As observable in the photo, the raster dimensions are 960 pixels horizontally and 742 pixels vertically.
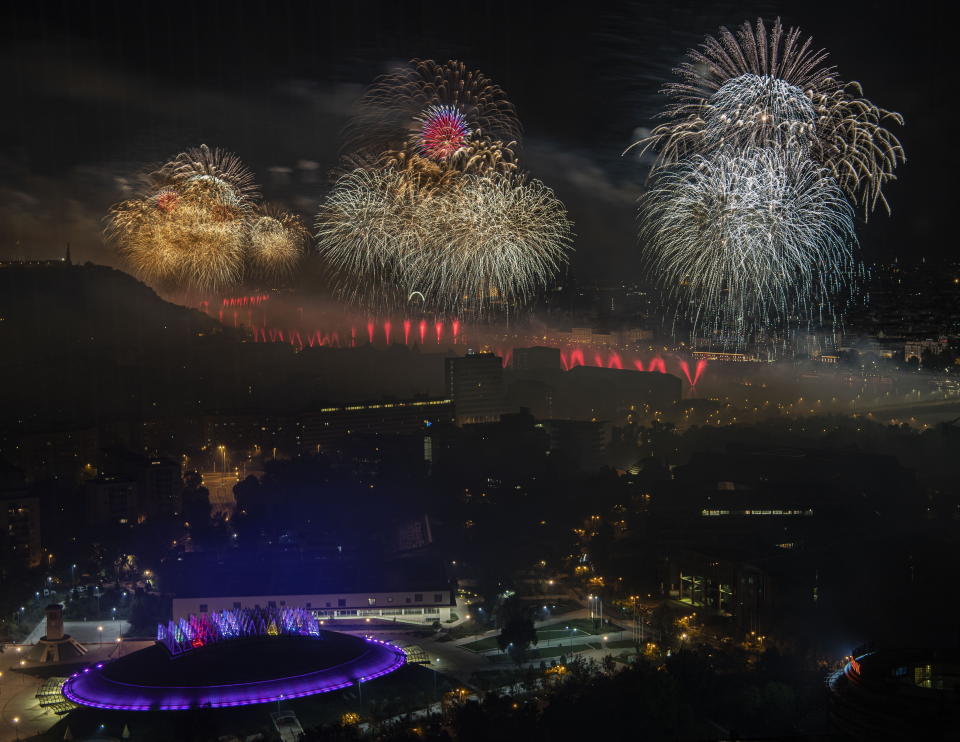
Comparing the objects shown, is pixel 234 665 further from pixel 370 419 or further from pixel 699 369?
pixel 699 369

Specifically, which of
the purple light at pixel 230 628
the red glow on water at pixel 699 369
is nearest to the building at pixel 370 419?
the red glow on water at pixel 699 369

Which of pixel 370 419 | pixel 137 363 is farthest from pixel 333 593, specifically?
pixel 137 363

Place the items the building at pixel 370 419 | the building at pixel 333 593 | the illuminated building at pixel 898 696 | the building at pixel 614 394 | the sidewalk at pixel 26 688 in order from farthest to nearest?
the building at pixel 614 394 → the building at pixel 370 419 → the building at pixel 333 593 → the sidewalk at pixel 26 688 → the illuminated building at pixel 898 696

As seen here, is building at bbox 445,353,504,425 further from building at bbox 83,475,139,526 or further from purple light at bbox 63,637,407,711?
purple light at bbox 63,637,407,711

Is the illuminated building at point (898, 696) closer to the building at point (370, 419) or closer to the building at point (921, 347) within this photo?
the building at point (921, 347)

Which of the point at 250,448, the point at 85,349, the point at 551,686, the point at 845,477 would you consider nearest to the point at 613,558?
the point at 551,686

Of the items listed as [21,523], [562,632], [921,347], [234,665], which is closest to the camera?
[234,665]
